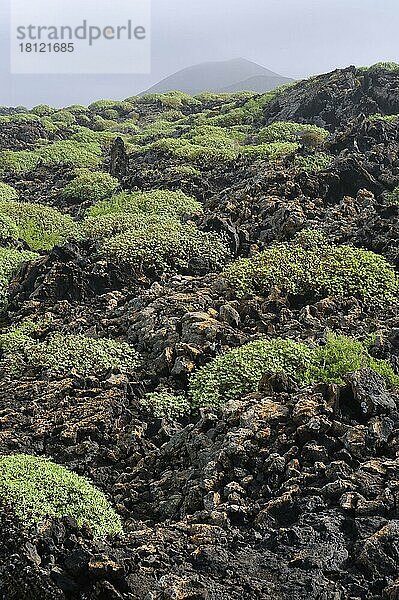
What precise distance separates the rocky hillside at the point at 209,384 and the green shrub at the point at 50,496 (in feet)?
0.08

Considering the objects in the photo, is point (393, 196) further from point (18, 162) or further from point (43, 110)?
point (43, 110)

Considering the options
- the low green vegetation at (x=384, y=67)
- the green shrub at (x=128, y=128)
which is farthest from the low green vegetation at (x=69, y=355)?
the green shrub at (x=128, y=128)

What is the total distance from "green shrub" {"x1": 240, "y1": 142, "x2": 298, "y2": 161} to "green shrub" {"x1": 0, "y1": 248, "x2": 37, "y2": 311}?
8362 mm

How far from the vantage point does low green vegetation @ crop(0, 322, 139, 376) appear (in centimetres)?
1062

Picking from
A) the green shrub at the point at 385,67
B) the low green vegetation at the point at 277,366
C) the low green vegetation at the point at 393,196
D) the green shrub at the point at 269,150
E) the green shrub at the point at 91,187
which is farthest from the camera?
the green shrub at the point at 385,67

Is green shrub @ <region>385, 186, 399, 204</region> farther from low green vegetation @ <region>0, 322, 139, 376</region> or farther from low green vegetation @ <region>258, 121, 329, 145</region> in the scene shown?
low green vegetation @ <region>0, 322, 139, 376</region>

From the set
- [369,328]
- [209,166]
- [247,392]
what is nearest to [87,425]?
[247,392]

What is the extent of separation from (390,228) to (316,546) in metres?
9.28

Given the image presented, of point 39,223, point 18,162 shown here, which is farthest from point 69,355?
point 18,162

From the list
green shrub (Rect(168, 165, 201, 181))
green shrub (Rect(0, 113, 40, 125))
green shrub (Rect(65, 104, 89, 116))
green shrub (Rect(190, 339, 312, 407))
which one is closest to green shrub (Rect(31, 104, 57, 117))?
green shrub (Rect(65, 104, 89, 116))

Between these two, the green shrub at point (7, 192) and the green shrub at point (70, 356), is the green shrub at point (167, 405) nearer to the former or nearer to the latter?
the green shrub at point (70, 356)

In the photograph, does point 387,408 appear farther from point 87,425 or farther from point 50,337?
point 50,337

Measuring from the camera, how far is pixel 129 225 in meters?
16.3

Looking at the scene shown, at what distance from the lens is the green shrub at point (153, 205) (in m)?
17.6
